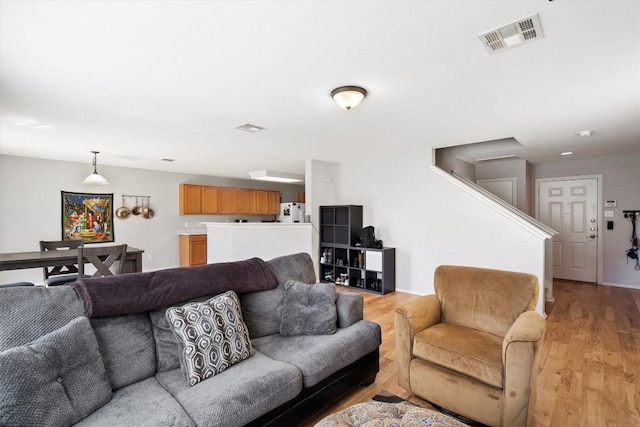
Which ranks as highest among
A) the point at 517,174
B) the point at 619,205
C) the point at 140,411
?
the point at 517,174

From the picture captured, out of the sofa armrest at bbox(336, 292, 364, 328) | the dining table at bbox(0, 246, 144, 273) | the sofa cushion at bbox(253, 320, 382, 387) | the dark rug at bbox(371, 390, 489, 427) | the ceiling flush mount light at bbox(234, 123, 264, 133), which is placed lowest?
the dark rug at bbox(371, 390, 489, 427)

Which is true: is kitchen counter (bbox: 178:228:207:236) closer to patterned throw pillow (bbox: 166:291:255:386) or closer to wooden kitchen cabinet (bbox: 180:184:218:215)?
wooden kitchen cabinet (bbox: 180:184:218:215)

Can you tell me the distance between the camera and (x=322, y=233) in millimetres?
5969

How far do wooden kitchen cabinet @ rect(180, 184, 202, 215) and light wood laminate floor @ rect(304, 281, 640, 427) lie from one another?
195 inches

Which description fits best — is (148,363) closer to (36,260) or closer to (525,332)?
(525,332)

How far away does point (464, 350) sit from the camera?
1955 millimetres

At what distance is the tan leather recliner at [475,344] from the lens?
1.73 metres

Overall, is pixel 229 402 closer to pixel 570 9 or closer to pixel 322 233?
pixel 570 9

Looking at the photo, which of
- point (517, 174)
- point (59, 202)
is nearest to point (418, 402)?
point (517, 174)

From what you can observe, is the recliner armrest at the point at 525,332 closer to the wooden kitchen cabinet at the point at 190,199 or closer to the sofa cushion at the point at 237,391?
the sofa cushion at the point at 237,391

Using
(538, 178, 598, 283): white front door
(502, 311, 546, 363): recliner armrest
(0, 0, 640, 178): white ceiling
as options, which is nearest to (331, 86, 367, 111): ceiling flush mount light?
(0, 0, 640, 178): white ceiling

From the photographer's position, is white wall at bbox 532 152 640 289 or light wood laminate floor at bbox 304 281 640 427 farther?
white wall at bbox 532 152 640 289

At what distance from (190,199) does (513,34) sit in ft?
23.1

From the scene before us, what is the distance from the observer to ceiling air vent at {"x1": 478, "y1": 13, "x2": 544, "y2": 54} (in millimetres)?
1713
